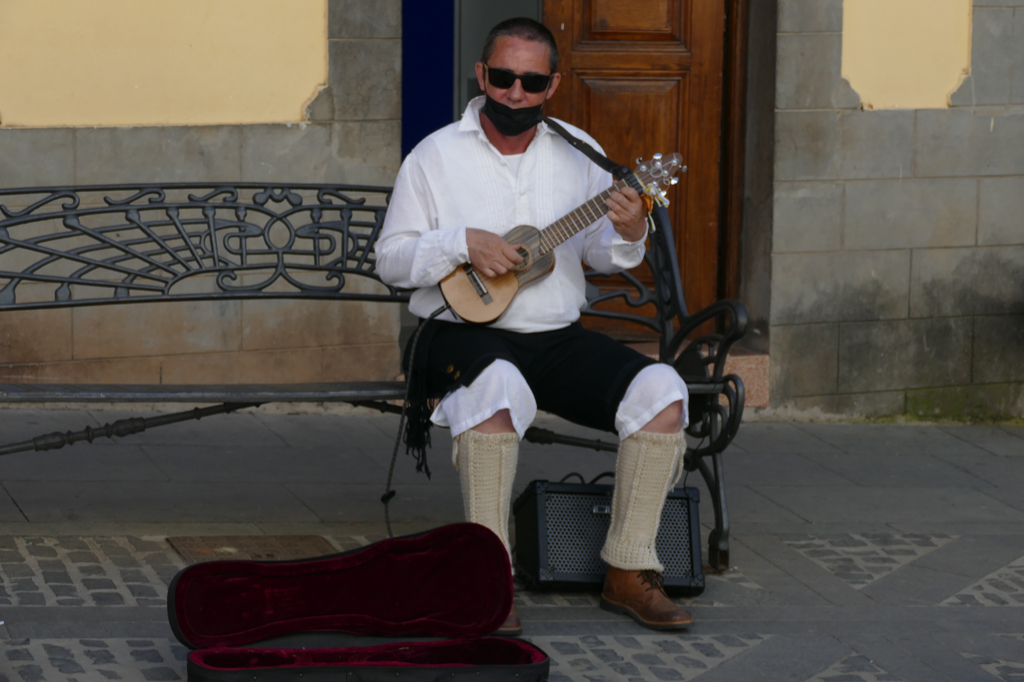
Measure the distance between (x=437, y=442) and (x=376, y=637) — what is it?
244cm

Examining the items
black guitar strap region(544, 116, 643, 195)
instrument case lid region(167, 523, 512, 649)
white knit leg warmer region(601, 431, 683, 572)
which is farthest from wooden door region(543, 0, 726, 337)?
instrument case lid region(167, 523, 512, 649)

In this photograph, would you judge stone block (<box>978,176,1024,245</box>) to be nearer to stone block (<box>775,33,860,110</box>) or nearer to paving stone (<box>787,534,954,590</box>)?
stone block (<box>775,33,860,110</box>)

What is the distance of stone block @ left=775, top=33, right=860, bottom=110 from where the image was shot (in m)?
6.08

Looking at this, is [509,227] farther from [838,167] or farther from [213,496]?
[838,167]

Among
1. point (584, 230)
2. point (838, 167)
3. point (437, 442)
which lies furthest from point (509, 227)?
point (838, 167)

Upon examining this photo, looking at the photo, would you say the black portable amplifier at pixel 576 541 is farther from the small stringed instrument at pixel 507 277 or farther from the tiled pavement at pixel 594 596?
the small stringed instrument at pixel 507 277

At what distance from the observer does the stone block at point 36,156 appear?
539cm

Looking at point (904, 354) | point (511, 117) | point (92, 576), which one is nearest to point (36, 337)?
point (92, 576)

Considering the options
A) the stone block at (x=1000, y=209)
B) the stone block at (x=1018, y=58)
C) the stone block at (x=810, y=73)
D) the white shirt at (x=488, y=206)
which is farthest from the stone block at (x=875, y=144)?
the white shirt at (x=488, y=206)

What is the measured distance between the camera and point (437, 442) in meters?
5.71

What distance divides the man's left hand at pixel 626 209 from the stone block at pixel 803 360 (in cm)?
259

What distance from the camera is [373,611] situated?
3.37 meters

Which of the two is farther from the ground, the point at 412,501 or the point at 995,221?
the point at 995,221

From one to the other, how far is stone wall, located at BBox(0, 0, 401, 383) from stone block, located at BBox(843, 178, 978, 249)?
218cm
